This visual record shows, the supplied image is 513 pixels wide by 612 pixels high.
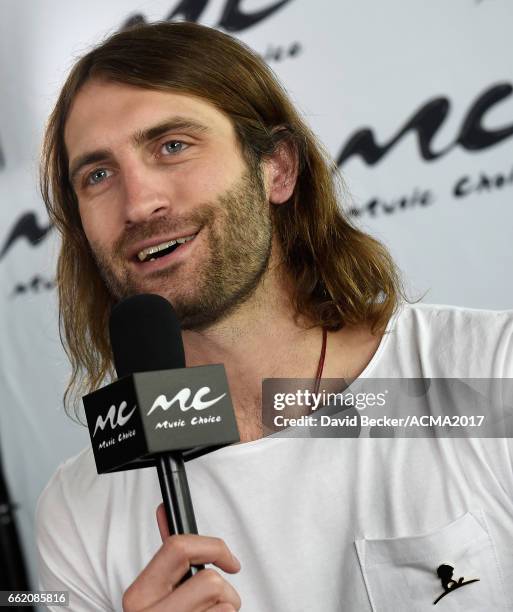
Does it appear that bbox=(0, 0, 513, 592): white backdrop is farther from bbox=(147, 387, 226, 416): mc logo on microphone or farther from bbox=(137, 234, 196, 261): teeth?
bbox=(147, 387, 226, 416): mc logo on microphone

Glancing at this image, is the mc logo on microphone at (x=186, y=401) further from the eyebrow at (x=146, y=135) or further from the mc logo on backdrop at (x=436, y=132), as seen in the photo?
the mc logo on backdrop at (x=436, y=132)

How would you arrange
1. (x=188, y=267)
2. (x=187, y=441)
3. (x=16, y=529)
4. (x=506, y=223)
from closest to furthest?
(x=187, y=441) < (x=188, y=267) < (x=506, y=223) < (x=16, y=529)

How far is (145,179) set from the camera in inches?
60.4

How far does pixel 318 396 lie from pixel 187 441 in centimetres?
65

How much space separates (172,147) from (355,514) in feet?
2.25

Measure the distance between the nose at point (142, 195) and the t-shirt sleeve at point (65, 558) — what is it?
533 mm

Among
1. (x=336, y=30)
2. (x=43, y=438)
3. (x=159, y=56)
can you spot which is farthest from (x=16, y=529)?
(x=336, y=30)

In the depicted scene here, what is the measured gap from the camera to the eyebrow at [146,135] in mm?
1564

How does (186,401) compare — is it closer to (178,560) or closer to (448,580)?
(178,560)

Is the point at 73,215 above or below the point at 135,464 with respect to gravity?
above

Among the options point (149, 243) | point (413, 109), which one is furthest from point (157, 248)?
point (413, 109)

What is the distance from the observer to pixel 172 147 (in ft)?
5.24

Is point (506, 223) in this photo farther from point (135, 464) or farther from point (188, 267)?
point (135, 464)

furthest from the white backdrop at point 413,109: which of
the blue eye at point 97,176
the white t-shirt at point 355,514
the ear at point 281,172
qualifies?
the blue eye at point 97,176
